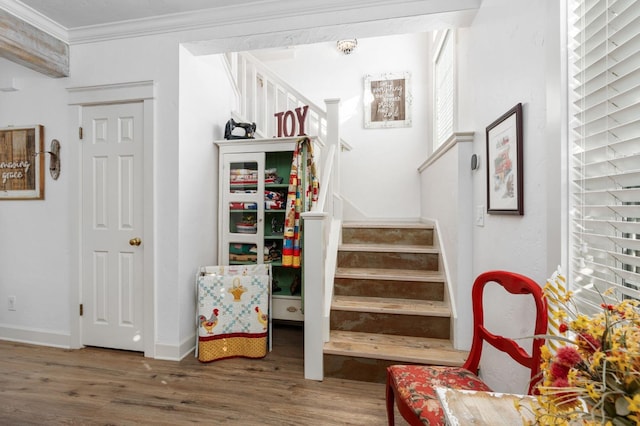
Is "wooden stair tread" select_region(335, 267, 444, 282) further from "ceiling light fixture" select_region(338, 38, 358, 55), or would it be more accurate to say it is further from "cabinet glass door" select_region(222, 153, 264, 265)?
"ceiling light fixture" select_region(338, 38, 358, 55)

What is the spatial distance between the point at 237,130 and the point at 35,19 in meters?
1.70

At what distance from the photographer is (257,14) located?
234 centimetres

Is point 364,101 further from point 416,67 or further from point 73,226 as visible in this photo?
point 73,226

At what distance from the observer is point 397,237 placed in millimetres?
3113

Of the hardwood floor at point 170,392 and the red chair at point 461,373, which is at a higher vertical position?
the red chair at point 461,373

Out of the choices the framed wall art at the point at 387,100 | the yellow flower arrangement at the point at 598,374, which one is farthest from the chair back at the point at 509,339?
the framed wall art at the point at 387,100

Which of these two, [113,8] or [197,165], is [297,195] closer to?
[197,165]

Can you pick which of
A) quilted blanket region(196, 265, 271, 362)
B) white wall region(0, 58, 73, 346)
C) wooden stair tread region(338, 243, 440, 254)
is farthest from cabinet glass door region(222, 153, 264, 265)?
white wall region(0, 58, 73, 346)

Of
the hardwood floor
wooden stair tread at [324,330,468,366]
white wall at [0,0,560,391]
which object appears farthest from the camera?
wooden stair tread at [324,330,468,366]

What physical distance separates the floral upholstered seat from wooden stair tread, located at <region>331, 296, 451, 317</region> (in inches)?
32.1

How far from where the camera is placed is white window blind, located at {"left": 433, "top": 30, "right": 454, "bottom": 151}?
2.89 meters

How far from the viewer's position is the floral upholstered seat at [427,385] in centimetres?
121

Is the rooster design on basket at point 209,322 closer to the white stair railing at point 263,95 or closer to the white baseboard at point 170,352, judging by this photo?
the white baseboard at point 170,352

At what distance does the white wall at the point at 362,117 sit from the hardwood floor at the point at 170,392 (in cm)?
228
